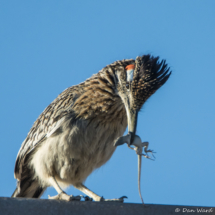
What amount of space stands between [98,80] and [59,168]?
63.5 inches

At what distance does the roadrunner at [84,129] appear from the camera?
688 cm

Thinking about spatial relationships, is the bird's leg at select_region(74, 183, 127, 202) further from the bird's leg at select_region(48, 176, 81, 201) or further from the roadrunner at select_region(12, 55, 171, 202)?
the bird's leg at select_region(48, 176, 81, 201)

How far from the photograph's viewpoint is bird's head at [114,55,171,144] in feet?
20.0

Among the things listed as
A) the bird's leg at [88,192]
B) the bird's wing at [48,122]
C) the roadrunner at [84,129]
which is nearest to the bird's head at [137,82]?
the roadrunner at [84,129]

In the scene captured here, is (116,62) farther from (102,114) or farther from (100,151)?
(100,151)

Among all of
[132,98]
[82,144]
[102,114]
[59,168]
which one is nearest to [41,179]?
[59,168]

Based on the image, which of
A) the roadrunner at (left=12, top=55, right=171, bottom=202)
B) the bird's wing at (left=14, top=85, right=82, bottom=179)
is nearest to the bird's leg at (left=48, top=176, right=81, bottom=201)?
the roadrunner at (left=12, top=55, right=171, bottom=202)

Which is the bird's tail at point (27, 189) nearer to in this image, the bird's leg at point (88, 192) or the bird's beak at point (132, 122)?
the bird's leg at point (88, 192)

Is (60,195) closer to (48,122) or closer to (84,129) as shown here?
(84,129)

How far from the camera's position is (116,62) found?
7543 mm

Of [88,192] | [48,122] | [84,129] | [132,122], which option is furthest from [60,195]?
[132,122]

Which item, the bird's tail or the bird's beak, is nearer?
the bird's beak

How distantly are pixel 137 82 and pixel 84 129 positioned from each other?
1.28 metres

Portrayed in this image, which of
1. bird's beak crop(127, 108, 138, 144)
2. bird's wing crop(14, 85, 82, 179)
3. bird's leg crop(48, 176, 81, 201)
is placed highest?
bird's wing crop(14, 85, 82, 179)
